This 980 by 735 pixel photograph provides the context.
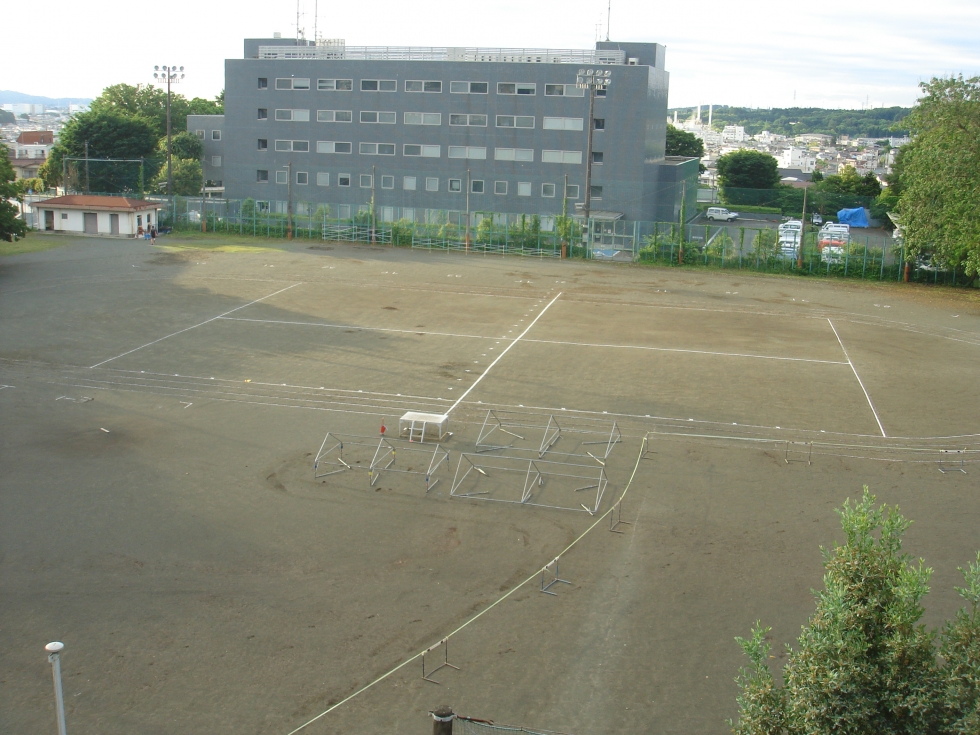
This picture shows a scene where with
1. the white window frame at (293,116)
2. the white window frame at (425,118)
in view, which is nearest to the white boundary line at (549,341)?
the white window frame at (425,118)

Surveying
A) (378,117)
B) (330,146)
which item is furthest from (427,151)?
(330,146)

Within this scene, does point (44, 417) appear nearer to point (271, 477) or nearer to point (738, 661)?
point (271, 477)

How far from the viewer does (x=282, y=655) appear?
38.5 ft

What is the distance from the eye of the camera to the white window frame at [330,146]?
195 ft

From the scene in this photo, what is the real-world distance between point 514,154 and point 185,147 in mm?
27796

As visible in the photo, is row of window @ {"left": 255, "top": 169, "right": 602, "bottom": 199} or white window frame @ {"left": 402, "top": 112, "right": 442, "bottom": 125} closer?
row of window @ {"left": 255, "top": 169, "right": 602, "bottom": 199}

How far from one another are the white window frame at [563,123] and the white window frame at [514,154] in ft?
5.71

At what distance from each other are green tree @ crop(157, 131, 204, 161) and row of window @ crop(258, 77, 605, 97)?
1203cm

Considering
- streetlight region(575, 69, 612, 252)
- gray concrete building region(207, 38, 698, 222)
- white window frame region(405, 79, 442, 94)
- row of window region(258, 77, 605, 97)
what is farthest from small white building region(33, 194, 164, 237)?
streetlight region(575, 69, 612, 252)

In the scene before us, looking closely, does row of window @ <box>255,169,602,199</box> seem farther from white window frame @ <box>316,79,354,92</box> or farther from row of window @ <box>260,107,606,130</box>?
white window frame @ <box>316,79,354,92</box>

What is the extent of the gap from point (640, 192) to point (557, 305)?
22.0 metres

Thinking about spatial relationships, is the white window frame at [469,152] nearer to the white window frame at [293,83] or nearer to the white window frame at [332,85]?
the white window frame at [332,85]

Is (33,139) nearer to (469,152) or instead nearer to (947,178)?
(469,152)

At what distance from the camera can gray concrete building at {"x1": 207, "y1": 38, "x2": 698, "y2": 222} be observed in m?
55.0
